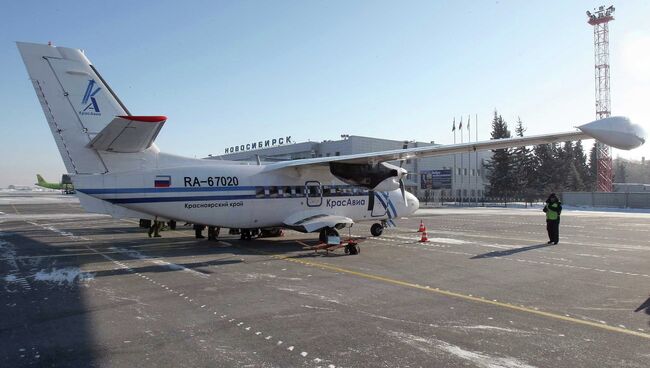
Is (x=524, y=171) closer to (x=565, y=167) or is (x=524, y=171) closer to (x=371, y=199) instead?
(x=565, y=167)

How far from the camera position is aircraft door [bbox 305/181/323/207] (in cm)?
1905

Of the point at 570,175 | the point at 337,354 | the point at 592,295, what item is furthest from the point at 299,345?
the point at 570,175

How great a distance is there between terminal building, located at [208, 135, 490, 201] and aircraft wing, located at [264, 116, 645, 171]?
5056 centimetres

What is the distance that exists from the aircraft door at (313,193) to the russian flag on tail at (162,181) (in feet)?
19.1

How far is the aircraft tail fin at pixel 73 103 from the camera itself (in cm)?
1398

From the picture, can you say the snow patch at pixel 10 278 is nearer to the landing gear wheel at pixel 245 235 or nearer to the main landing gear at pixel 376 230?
the landing gear wheel at pixel 245 235

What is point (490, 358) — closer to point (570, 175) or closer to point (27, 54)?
point (27, 54)

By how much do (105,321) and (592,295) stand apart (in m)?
9.33

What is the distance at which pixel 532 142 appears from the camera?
1622cm

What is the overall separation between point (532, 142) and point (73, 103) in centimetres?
1578

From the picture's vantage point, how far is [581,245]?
18344 millimetres

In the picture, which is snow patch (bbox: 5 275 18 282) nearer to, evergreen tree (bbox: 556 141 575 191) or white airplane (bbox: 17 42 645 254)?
white airplane (bbox: 17 42 645 254)

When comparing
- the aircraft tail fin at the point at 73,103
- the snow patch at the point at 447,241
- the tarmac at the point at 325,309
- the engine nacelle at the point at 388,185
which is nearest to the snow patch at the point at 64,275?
the tarmac at the point at 325,309

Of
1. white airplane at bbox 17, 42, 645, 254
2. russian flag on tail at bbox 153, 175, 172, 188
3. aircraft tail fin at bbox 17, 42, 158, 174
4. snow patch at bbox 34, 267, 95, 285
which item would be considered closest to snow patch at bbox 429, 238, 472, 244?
white airplane at bbox 17, 42, 645, 254
